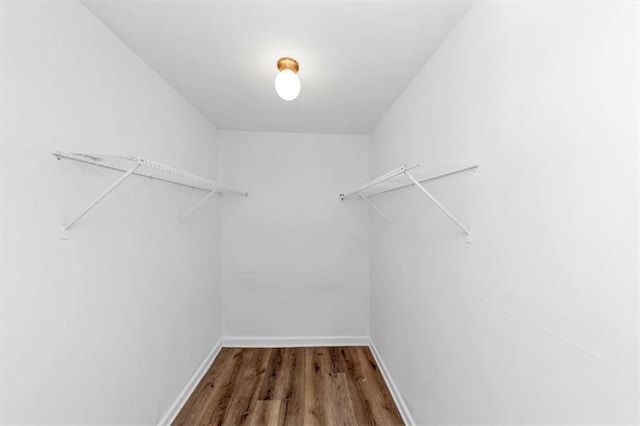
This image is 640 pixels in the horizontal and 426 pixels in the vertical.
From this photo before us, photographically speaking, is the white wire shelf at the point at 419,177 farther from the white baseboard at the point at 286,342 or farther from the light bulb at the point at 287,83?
the white baseboard at the point at 286,342

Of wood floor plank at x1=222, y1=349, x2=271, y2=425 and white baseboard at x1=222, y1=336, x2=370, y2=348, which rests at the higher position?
white baseboard at x1=222, y1=336, x2=370, y2=348

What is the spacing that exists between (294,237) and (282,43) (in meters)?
1.96

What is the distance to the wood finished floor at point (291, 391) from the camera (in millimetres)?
1928

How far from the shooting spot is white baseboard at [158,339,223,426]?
6.05ft

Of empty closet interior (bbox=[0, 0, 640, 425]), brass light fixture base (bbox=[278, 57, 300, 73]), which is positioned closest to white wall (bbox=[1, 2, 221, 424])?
empty closet interior (bbox=[0, 0, 640, 425])

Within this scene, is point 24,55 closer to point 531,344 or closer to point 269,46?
point 269,46

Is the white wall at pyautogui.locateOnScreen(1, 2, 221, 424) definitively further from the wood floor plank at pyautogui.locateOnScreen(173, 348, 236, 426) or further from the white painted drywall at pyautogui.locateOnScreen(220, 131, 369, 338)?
the white painted drywall at pyautogui.locateOnScreen(220, 131, 369, 338)

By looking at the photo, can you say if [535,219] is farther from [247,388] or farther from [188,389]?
[188,389]

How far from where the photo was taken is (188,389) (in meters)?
2.14

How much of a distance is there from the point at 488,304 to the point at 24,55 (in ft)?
6.28

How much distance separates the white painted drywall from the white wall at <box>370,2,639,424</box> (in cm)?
148

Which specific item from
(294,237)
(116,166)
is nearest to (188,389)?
(294,237)

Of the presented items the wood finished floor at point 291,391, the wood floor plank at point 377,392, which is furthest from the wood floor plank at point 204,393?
the wood floor plank at point 377,392

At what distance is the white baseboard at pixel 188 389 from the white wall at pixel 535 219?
1684 millimetres
